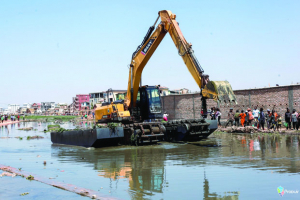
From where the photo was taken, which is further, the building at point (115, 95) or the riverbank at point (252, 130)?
the riverbank at point (252, 130)

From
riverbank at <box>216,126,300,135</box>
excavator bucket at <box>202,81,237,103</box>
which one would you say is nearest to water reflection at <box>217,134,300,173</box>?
excavator bucket at <box>202,81,237,103</box>

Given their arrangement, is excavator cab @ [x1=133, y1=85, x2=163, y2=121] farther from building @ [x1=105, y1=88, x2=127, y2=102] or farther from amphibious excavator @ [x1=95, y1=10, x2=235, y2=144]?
building @ [x1=105, y1=88, x2=127, y2=102]

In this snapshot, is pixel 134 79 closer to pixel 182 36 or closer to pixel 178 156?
pixel 182 36

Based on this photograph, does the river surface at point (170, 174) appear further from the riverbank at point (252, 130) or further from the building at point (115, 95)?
the riverbank at point (252, 130)

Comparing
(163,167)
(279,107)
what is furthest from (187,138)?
(279,107)

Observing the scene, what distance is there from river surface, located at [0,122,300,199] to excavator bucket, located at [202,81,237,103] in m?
2.18

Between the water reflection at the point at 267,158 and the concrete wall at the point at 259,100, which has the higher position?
the concrete wall at the point at 259,100

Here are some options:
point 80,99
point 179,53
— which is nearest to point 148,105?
point 179,53

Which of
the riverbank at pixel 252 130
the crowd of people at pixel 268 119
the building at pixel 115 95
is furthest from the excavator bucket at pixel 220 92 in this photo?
the crowd of people at pixel 268 119

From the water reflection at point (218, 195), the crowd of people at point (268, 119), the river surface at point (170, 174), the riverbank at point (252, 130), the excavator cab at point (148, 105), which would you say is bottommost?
the water reflection at point (218, 195)

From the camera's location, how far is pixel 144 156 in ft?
45.6

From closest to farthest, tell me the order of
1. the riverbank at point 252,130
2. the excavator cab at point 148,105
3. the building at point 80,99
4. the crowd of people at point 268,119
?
1. the excavator cab at point 148,105
2. the riverbank at point 252,130
3. the crowd of people at point 268,119
4. the building at point 80,99

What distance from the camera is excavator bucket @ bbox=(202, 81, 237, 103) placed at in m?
15.7

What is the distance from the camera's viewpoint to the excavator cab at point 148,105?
1936cm
